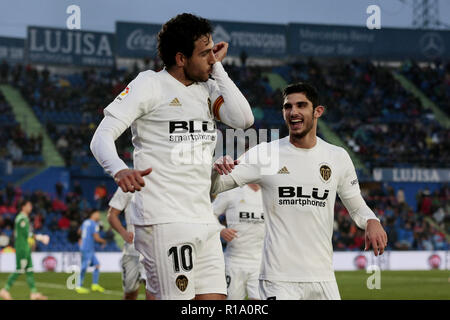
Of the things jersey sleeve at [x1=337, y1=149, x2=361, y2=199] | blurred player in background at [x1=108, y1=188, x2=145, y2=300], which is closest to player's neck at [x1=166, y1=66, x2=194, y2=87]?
jersey sleeve at [x1=337, y1=149, x2=361, y2=199]

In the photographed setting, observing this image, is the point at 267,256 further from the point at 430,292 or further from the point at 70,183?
the point at 70,183

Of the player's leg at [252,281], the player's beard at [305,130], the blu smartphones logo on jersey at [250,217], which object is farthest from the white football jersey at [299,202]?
the player's leg at [252,281]

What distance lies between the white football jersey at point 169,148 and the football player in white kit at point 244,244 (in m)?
5.65

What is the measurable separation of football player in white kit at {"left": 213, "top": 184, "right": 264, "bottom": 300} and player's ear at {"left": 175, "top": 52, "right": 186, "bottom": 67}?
19.0 feet

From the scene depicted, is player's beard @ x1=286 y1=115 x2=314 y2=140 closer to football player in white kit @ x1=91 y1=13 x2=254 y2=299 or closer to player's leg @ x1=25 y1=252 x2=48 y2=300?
football player in white kit @ x1=91 y1=13 x2=254 y2=299

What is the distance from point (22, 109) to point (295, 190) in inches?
1271

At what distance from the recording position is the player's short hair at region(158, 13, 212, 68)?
4.68 meters

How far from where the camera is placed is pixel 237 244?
10.4 meters

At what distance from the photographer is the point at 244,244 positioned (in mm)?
10422

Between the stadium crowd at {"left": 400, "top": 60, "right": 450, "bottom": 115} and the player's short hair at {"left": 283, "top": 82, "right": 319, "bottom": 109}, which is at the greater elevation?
the stadium crowd at {"left": 400, "top": 60, "right": 450, "bottom": 115}

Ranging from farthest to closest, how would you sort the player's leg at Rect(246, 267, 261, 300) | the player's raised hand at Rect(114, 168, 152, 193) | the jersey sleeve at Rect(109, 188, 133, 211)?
the jersey sleeve at Rect(109, 188, 133, 211) < the player's leg at Rect(246, 267, 261, 300) < the player's raised hand at Rect(114, 168, 152, 193)

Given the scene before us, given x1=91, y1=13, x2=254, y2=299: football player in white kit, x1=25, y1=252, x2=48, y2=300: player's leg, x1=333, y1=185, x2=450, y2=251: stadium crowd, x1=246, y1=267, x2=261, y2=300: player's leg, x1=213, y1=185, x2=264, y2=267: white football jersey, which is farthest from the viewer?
x1=333, y1=185, x2=450, y2=251: stadium crowd

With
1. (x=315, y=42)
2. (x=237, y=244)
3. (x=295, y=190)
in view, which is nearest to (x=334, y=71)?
(x=315, y=42)

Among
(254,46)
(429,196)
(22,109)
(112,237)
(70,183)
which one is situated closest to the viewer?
(112,237)
